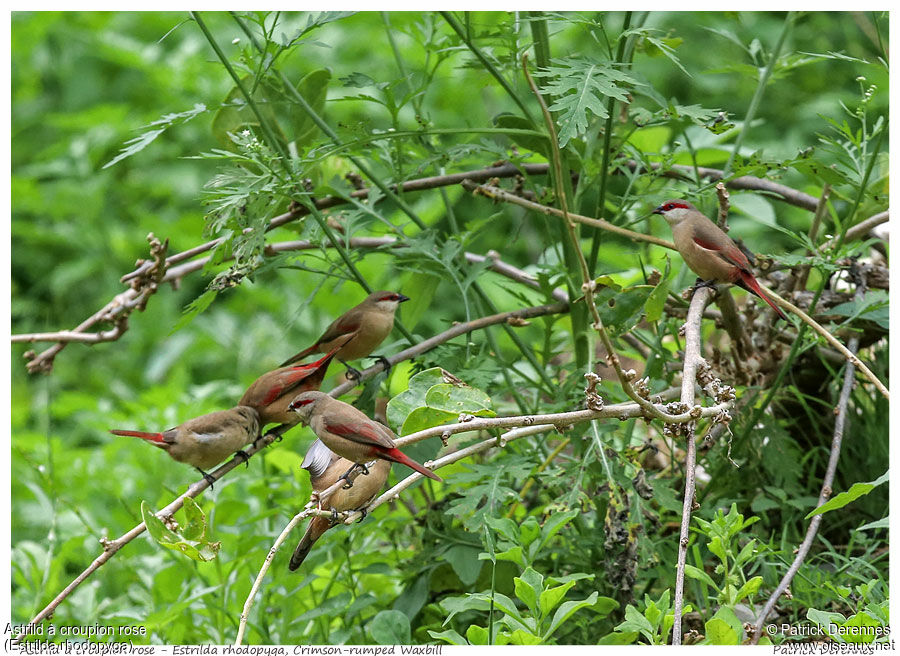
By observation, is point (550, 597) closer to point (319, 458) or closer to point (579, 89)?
point (319, 458)

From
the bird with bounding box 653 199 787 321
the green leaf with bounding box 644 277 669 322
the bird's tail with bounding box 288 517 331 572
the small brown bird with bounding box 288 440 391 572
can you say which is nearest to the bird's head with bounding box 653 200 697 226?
the bird with bounding box 653 199 787 321

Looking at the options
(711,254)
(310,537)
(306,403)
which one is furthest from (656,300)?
(310,537)

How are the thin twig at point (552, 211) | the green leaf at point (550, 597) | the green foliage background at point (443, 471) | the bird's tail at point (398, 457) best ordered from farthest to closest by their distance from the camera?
the green foliage background at point (443, 471) < the thin twig at point (552, 211) < the green leaf at point (550, 597) < the bird's tail at point (398, 457)

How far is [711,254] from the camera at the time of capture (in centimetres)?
151

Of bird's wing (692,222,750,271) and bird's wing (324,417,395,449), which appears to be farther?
bird's wing (692,222,750,271)

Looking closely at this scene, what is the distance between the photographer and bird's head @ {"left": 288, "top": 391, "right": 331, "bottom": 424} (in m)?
1.42

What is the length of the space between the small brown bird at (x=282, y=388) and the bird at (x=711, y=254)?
59 centimetres

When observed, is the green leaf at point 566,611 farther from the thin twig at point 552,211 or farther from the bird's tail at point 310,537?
the thin twig at point 552,211

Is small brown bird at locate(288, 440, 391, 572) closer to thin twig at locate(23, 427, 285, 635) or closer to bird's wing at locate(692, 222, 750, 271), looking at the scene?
thin twig at locate(23, 427, 285, 635)

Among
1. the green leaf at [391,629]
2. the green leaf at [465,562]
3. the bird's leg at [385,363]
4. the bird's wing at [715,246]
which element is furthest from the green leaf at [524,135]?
the green leaf at [391,629]

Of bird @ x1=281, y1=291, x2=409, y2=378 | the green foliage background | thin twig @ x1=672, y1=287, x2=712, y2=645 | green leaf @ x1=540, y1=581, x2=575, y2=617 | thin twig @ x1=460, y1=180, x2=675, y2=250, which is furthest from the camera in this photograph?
bird @ x1=281, y1=291, x2=409, y2=378

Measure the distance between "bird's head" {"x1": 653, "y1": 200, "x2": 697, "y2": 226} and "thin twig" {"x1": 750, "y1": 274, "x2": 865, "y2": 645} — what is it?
421mm

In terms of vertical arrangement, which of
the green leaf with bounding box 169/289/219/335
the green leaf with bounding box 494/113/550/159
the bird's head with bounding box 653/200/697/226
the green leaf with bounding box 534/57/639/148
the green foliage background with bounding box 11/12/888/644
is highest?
the green leaf with bounding box 534/57/639/148

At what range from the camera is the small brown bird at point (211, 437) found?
Result: 1.54 m
